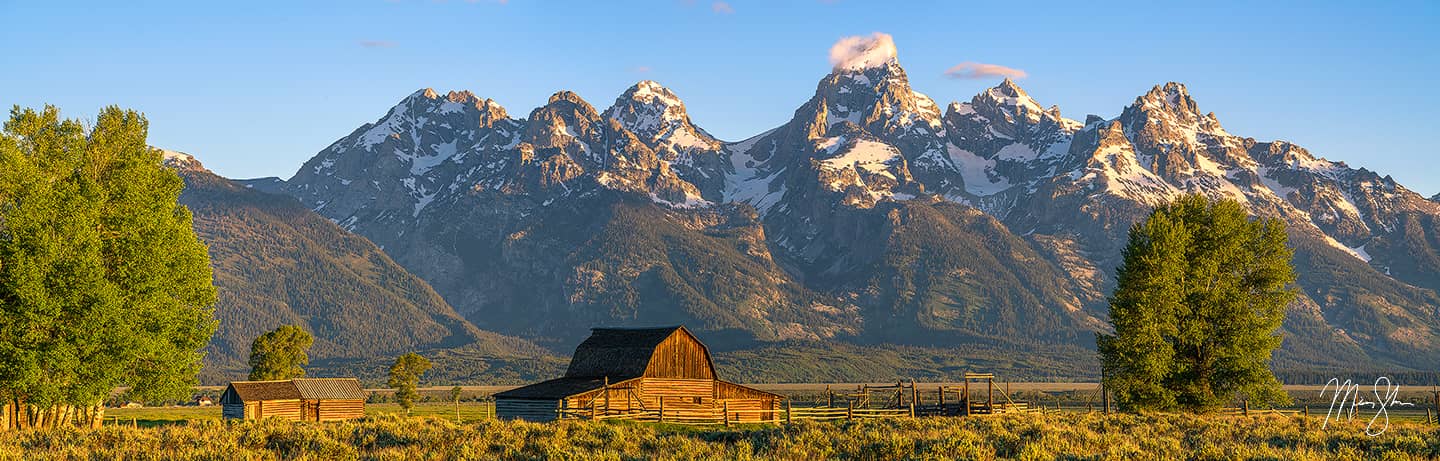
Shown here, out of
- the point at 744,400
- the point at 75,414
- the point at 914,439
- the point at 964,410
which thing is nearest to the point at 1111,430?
the point at 914,439

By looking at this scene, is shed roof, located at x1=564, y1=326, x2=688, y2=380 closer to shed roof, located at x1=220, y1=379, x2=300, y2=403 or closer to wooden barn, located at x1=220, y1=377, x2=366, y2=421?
wooden barn, located at x1=220, y1=377, x2=366, y2=421

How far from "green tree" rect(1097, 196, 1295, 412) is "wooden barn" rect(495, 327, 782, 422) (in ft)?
84.0

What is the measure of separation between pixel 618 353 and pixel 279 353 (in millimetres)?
32475

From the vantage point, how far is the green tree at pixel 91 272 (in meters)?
41.8

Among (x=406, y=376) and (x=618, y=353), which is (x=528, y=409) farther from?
(x=406, y=376)

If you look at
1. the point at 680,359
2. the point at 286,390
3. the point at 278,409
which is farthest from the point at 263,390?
the point at 680,359

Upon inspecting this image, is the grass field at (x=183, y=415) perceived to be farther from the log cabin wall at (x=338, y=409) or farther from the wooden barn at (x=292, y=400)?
the wooden barn at (x=292, y=400)

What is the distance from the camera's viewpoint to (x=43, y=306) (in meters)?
41.3

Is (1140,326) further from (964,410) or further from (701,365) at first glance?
(701,365)

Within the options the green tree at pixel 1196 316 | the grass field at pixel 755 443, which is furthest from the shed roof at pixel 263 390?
the green tree at pixel 1196 316

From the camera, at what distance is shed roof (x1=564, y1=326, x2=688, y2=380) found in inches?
3199

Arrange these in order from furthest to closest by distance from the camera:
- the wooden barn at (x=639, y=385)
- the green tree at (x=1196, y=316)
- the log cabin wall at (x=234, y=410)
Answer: the log cabin wall at (x=234, y=410) < the wooden barn at (x=639, y=385) < the green tree at (x=1196, y=316)

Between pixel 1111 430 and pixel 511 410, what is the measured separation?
45.2 meters

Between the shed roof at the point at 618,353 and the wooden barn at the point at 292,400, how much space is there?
17798mm
